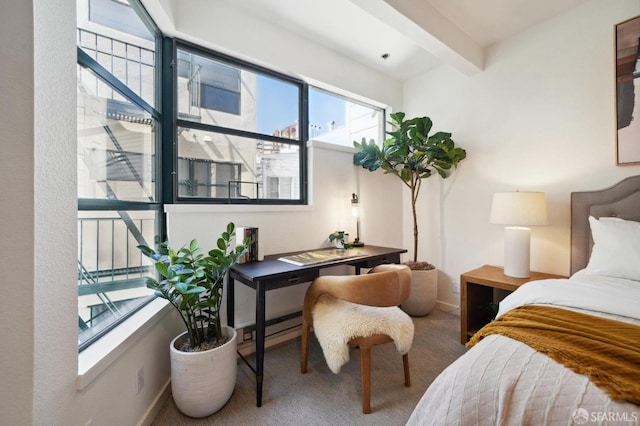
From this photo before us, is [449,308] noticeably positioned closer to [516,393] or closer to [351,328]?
[351,328]

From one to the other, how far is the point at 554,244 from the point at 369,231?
1.66 m

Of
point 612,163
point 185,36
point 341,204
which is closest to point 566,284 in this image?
point 612,163

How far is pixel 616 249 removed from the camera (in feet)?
5.21

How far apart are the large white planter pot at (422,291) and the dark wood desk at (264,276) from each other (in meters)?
0.74

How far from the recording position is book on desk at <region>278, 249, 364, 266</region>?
74.7 inches

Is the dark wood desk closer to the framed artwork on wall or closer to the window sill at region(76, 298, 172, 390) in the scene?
the window sill at region(76, 298, 172, 390)

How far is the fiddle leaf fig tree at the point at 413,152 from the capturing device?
260 centimetres

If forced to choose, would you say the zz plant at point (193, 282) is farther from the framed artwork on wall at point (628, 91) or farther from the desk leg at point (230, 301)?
the framed artwork on wall at point (628, 91)

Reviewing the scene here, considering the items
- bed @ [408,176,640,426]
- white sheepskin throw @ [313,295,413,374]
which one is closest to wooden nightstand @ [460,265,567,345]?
bed @ [408,176,640,426]

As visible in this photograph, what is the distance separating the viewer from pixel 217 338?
155cm

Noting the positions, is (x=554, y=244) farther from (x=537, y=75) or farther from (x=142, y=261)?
(x=142, y=261)

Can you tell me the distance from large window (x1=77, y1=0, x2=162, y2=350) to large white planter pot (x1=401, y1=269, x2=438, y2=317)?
2378 mm
